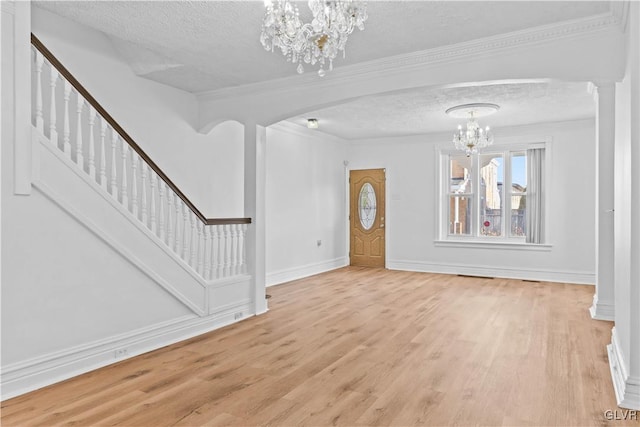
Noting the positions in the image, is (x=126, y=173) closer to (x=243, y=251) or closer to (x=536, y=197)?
(x=243, y=251)

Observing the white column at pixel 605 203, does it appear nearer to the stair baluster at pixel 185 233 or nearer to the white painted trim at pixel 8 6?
the stair baluster at pixel 185 233

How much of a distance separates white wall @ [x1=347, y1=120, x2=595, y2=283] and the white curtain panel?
0.53ft

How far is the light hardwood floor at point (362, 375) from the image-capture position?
2.52 meters

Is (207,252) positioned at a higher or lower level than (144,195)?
lower

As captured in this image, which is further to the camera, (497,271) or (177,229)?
(497,271)

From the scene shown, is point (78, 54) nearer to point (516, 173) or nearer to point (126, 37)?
point (126, 37)

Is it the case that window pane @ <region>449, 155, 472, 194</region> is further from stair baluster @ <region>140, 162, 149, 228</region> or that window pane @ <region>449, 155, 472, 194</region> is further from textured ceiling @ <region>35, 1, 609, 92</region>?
stair baluster @ <region>140, 162, 149, 228</region>

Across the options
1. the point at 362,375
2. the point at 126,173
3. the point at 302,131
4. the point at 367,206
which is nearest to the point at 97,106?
the point at 126,173

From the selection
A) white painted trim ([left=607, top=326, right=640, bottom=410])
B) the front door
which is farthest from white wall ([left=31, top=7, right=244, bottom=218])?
white painted trim ([left=607, top=326, right=640, bottom=410])

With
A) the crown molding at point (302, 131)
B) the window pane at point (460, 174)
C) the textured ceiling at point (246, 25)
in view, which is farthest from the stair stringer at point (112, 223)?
the window pane at point (460, 174)

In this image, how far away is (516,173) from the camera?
7.77m

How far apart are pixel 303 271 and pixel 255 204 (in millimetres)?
2908

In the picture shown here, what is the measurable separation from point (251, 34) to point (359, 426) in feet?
10.4

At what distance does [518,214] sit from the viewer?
7.74 m
